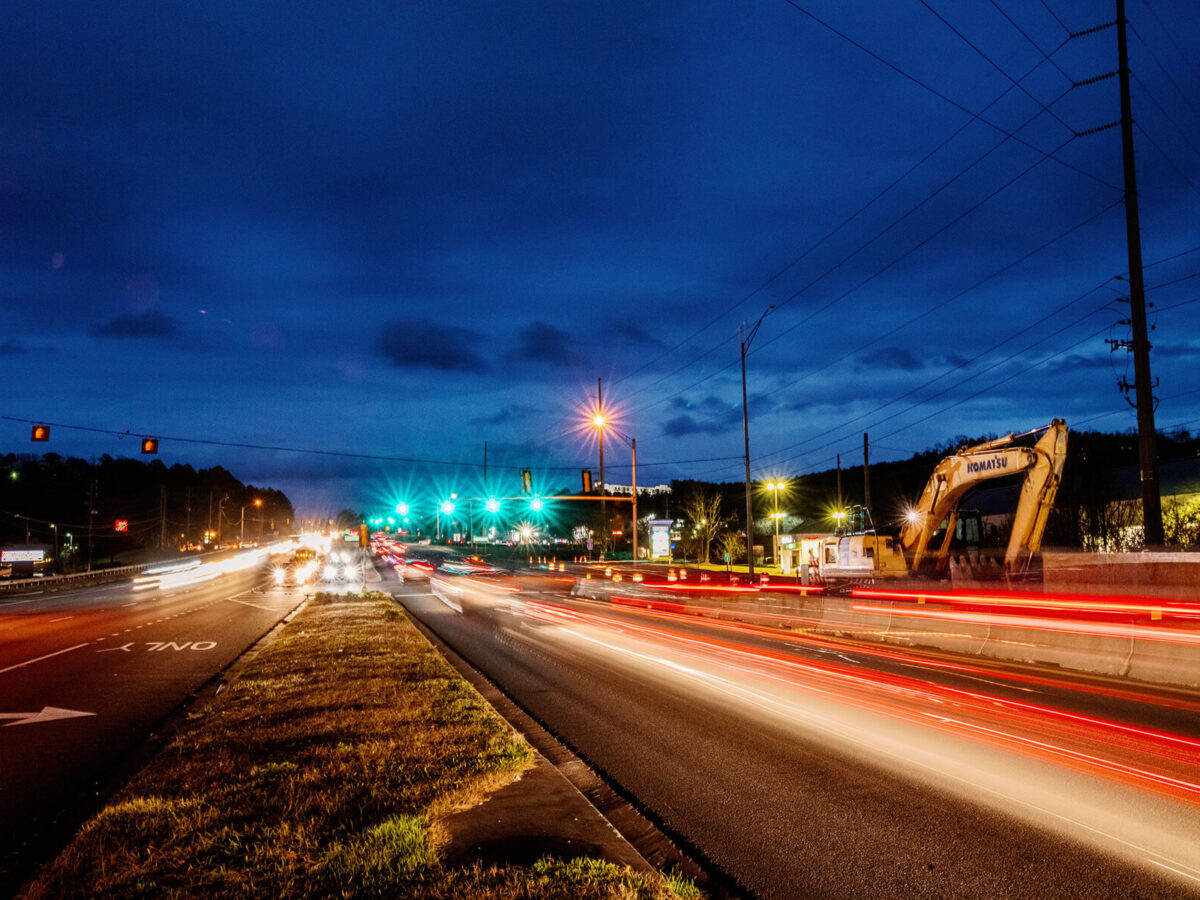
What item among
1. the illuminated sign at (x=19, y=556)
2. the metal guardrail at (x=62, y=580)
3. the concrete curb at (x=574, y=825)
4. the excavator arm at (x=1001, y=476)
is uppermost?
the excavator arm at (x=1001, y=476)

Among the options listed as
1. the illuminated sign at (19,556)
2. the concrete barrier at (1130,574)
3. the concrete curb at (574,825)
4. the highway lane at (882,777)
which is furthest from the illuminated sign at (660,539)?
the concrete curb at (574,825)

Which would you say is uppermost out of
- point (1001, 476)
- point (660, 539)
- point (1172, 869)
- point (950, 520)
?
point (1001, 476)

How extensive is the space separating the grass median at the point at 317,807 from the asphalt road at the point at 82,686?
0.68 m

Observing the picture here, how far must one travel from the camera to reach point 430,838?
16.6 feet

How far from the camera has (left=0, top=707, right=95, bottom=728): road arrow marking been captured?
9.68m

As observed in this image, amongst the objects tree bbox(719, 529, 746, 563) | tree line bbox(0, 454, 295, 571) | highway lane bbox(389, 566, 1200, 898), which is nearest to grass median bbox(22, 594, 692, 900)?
highway lane bbox(389, 566, 1200, 898)

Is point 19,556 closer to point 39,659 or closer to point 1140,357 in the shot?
point 39,659

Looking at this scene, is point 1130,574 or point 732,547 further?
point 732,547

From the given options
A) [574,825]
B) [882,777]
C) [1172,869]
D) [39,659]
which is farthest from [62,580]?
[1172,869]

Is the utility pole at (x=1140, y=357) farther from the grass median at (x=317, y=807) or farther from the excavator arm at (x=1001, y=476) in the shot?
the grass median at (x=317, y=807)

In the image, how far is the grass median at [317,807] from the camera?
4445 millimetres

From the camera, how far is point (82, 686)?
486 inches

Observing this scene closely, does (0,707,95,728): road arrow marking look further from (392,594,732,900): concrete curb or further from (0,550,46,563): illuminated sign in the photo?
(0,550,46,563): illuminated sign

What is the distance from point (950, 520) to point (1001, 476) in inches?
157
